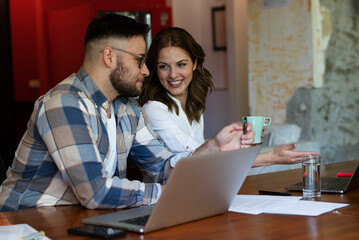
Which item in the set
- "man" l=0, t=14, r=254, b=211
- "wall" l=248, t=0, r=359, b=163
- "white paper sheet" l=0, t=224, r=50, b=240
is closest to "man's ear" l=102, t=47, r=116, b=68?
"man" l=0, t=14, r=254, b=211

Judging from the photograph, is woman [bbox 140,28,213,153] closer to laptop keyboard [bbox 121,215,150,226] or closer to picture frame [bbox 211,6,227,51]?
laptop keyboard [bbox 121,215,150,226]

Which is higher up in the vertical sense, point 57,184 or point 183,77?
point 183,77

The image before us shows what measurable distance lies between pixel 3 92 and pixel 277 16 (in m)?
2.64

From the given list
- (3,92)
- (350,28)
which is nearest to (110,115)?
(350,28)

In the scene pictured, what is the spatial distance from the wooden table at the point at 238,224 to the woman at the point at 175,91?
874mm

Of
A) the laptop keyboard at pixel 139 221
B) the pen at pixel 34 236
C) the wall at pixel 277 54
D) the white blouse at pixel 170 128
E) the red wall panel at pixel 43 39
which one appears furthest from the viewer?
the red wall panel at pixel 43 39

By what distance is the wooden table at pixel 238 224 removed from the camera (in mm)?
1208

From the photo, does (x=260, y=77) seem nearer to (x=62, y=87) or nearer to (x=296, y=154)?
(x=296, y=154)

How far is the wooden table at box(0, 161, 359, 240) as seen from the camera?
3.96 feet

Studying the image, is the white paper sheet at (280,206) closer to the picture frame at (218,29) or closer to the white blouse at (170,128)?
the white blouse at (170,128)

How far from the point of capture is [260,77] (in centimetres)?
443

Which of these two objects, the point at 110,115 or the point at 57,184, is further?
the point at 110,115

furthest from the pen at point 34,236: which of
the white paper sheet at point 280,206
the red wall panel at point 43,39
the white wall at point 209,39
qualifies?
the white wall at point 209,39

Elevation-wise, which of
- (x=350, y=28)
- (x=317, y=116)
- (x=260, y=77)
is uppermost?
(x=350, y=28)
